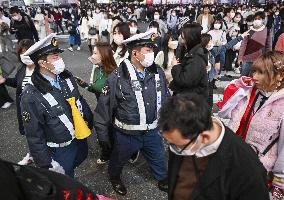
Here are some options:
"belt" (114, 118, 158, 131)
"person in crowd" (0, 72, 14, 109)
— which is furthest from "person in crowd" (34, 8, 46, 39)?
"belt" (114, 118, 158, 131)

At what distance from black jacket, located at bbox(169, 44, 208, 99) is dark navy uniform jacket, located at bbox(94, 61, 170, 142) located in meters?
0.21

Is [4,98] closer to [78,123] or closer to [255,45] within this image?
[78,123]

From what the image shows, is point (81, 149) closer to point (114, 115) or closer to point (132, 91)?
point (114, 115)

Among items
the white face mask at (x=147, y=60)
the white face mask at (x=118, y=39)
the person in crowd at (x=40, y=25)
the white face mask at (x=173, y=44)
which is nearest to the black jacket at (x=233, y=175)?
the white face mask at (x=147, y=60)

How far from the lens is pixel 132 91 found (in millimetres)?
3367

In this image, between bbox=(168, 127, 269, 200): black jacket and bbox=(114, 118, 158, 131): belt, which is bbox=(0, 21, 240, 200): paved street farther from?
bbox=(168, 127, 269, 200): black jacket

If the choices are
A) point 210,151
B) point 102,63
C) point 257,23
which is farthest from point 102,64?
point 257,23

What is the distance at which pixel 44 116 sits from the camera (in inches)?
120

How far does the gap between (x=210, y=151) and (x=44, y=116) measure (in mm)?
1819

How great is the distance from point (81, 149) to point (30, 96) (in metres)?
0.90

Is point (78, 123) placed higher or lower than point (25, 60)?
lower

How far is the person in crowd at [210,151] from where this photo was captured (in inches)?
67.1

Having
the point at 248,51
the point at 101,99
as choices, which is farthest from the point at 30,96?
the point at 248,51

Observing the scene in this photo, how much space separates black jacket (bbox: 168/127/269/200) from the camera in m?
1.75
